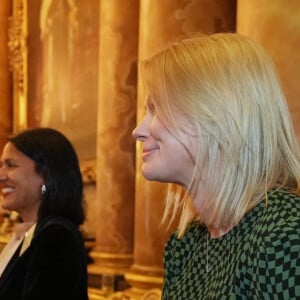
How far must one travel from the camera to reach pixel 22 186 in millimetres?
3139

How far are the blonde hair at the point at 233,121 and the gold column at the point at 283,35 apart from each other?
5.01 feet

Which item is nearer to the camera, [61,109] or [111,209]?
[111,209]

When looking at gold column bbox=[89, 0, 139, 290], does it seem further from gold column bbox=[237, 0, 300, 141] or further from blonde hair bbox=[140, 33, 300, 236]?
blonde hair bbox=[140, 33, 300, 236]

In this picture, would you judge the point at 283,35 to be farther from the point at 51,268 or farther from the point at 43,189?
the point at 51,268

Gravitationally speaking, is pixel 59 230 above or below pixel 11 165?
below

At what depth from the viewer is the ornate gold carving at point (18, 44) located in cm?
830

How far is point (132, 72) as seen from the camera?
609 centimetres

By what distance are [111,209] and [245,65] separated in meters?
4.56

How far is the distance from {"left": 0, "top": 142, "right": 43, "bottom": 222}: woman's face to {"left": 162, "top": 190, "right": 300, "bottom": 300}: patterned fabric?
134 centimetres

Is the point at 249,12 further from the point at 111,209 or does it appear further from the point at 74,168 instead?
the point at 111,209

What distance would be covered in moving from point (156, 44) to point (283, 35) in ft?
5.48

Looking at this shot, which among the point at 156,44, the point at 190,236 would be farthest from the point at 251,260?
the point at 156,44

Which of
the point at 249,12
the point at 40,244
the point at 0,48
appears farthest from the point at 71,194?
the point at 0,48

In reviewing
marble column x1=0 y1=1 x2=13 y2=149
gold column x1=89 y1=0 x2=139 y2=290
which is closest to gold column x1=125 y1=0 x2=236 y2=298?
gold column x1=89 y1=0 x2=139 y2=290
